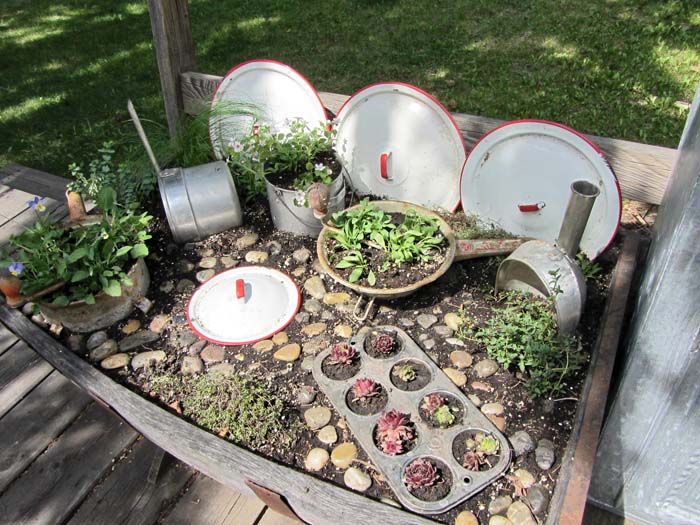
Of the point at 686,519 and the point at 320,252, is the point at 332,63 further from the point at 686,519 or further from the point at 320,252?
the point at 686,519

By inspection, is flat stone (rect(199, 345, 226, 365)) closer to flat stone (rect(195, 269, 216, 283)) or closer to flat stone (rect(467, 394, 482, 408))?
flat stone (rect(195, 269, 216, 283))

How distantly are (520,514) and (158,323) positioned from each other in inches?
64.6

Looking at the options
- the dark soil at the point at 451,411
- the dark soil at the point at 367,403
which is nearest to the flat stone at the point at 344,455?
the dark soil at the point at 367,403

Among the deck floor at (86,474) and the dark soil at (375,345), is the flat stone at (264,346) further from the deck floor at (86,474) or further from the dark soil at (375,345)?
the deck floor at (86,474)

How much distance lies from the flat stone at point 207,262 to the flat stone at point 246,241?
14 cm

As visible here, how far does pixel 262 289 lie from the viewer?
249 cm

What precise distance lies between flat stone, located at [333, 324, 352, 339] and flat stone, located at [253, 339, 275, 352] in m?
0.27

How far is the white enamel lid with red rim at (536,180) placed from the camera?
236 centimetres

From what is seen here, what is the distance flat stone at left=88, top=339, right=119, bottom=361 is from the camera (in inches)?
91.1

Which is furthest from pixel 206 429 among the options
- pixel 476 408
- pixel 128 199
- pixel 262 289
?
pixel 128 199

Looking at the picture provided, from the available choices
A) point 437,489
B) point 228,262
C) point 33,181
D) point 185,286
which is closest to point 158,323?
point 185,286

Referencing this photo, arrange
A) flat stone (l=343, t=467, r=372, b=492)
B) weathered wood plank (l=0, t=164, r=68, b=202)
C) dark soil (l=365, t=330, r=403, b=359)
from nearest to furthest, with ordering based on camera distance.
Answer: flat stone (l=343, t=467, r=372, b=492) → dark soil (l=365, t=330, r=403, b=359) → weathered wood plank (l=0, t=164, r=68, b=202)

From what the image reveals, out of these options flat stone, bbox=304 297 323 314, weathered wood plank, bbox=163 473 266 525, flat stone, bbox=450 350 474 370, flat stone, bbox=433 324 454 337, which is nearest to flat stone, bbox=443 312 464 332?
flat stone, bbox=433 324 454 337

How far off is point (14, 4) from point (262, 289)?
631 cm
